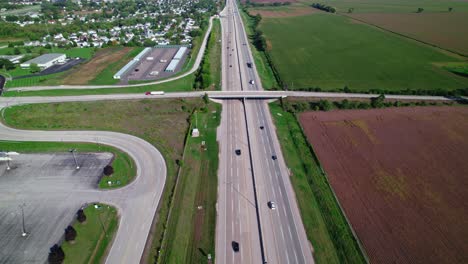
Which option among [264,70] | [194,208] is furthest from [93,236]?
[264,70]

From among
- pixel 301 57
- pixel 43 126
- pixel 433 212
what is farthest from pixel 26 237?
pixel 301 57

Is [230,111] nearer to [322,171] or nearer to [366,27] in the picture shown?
[322,171]

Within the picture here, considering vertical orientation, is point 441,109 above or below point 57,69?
below

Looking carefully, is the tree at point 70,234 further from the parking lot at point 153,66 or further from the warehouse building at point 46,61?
the warehouse building at point 46,61

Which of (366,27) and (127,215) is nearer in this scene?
(127,215)

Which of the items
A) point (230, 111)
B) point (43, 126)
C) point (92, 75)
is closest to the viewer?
point (43, 126)

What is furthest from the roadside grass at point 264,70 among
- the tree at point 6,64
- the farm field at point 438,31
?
the tree at point 6,64

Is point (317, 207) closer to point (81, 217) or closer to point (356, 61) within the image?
point (81, 217)
